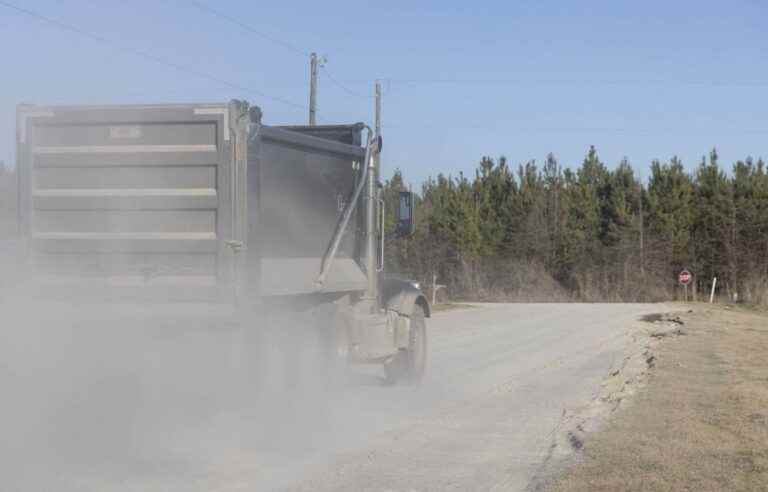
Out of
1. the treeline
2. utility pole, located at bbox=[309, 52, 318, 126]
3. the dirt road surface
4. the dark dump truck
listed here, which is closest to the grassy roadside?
the dirt road surface

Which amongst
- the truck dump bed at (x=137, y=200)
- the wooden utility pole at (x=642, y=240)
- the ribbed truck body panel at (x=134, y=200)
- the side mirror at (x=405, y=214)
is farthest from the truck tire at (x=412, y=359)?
the wooden utility pole at (x=642, y=240)

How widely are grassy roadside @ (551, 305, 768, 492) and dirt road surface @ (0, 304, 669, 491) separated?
0.56 metres

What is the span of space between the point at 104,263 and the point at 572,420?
521 cm

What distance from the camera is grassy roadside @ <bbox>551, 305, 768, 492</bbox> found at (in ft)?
26.0

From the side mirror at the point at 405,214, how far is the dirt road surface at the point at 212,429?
8.47 ft

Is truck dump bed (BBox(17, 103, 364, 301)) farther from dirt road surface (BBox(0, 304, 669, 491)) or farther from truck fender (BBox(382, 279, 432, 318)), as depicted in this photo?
truck fender (BBox(382, 279, 432, 318))

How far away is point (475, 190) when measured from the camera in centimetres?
6856

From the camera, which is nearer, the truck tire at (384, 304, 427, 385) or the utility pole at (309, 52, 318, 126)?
the truck tire at (384, 304, 427, 385)

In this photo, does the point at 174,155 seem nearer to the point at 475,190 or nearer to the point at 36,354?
the point at 36,354

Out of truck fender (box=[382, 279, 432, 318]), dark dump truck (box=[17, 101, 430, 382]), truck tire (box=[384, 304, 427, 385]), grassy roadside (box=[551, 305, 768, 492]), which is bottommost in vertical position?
grassy roadside (box=[551, 305, 768, 492])

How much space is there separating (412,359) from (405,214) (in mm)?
2048

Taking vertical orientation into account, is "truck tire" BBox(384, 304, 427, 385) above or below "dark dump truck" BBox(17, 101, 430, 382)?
below

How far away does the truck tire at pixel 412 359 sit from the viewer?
14570mm

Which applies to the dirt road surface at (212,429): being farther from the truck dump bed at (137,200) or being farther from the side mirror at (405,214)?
the side mirror at (405,214)
